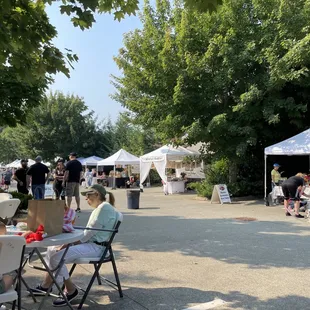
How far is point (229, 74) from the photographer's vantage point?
15.3 metres

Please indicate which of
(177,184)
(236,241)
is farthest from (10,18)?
(177,184)

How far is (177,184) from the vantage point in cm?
2184

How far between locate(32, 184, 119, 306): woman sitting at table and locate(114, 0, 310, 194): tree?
11078mm

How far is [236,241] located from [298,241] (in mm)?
1275

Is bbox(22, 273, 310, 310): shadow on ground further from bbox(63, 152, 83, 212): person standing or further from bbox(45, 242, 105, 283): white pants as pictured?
bbox(63, 152, 83, 212): person standing

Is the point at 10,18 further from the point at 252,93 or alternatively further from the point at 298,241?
the point at 252,93

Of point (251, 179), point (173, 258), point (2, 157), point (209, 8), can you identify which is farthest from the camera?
point (2, 157)

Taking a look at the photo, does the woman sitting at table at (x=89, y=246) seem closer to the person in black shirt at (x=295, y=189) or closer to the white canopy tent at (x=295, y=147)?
the person in black shirt at (x=295, y=189)

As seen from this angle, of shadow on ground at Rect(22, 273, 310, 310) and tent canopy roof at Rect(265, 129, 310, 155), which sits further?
tent canopy roof at Rect(265, 129, 310, 155)

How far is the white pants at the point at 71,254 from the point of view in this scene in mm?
4363

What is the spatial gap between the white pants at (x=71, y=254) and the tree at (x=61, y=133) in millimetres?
38540

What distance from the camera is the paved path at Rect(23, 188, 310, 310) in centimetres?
459

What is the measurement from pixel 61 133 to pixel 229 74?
103ft

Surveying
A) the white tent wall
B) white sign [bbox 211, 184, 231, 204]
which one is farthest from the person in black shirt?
the white tent wall
